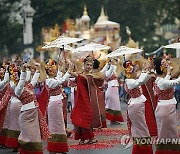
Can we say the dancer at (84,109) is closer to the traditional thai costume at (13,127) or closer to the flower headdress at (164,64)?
the traditional thai costume at (13,127)

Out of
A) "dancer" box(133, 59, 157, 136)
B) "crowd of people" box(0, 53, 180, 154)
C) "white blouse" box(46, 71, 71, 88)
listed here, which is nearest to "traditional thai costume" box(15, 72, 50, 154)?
"crowd of people" box(0, 53, 180, 154)

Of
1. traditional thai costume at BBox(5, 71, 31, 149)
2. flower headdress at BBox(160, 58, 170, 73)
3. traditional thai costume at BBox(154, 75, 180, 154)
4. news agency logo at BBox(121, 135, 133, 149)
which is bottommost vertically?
news agency logo at BBox(121, 135, 133, 149)

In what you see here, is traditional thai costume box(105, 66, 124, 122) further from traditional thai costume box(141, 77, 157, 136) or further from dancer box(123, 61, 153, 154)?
dancer box(123, 61, 153, 154)

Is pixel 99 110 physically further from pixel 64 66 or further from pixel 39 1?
pixel 39 1

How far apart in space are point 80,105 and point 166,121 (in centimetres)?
370

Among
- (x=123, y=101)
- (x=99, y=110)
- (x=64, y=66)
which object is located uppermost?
(x=64, y=66)

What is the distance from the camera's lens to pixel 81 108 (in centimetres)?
1299

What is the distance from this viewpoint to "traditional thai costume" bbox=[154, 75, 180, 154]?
31.2ft

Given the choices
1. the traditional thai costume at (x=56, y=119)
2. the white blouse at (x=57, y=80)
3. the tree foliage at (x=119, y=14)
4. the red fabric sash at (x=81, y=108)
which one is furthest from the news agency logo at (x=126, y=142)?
the tree foliage at (x=119, y=14)

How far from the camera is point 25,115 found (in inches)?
417

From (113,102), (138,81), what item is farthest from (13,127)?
(113,102)

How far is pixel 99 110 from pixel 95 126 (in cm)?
39

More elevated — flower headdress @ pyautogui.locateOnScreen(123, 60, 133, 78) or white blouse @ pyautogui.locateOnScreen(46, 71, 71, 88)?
flower headdress @ pyautogui.locateOnScreen(123, 60, 133, 78)

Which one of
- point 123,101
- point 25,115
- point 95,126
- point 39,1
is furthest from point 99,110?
point 39,1
